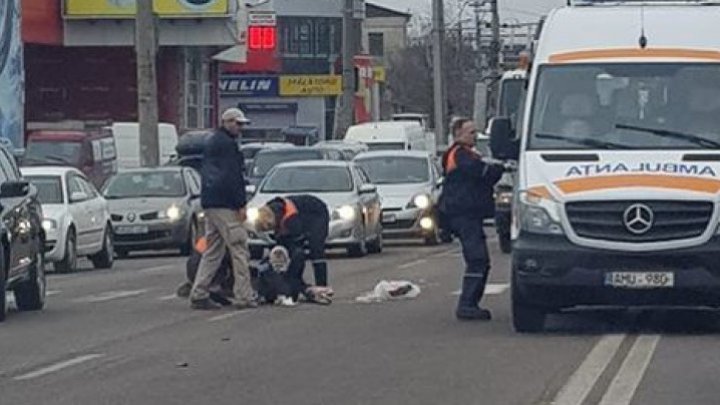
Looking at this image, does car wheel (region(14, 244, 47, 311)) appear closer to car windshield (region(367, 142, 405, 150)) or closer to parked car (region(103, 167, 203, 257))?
parked car (region(103, 167, 203, 257))

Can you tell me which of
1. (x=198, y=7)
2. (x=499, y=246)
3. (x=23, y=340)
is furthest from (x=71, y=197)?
(x=198, y=7)

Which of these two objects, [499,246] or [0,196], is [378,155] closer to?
[499,246]

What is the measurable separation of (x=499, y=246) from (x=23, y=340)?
15.3m

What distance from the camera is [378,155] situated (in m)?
37.3

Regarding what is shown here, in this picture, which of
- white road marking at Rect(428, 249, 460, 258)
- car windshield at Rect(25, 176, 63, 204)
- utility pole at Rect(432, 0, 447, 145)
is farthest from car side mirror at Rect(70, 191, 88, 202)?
utility pole at Rect(432, 0, 447, 145)

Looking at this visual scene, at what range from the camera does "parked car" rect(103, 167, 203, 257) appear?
34375mm

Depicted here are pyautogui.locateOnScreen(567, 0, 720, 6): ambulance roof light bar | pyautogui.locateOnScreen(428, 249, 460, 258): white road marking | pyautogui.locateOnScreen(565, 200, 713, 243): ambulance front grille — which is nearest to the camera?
pyautogui.locateOnScreen(565, 200, 713, 243): ambulance front grille

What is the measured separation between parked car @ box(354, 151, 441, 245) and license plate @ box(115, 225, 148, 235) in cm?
405

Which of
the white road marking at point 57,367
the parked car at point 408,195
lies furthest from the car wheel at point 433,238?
the white road marking at point 57,367

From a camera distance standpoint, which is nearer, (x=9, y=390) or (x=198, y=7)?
(x=9, y=390)

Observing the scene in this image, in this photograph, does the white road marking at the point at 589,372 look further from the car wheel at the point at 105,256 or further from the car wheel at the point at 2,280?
the car wheel at the point at 105,256

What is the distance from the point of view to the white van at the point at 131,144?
5122 cm

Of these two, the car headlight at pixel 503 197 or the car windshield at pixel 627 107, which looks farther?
the car headlight at pixel 503 197

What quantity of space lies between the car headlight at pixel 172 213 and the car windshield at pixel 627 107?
1743cm
